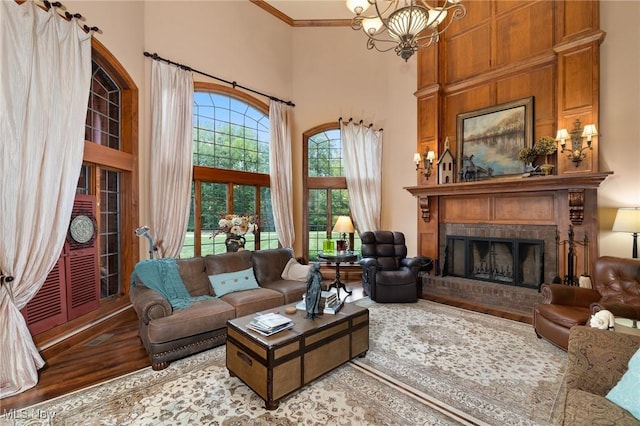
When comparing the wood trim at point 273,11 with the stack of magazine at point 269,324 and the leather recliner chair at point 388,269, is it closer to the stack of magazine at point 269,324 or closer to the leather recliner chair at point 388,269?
the leather recliner chair at point 388,269

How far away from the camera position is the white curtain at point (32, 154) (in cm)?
233

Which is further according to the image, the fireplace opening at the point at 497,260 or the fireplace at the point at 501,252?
the fireplace opening at the point at 497,260

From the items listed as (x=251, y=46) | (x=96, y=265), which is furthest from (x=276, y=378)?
(x=251, y=46)

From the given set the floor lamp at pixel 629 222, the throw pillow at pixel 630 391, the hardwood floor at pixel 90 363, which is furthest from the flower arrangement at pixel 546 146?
the hardwood floor at pixel 90 363

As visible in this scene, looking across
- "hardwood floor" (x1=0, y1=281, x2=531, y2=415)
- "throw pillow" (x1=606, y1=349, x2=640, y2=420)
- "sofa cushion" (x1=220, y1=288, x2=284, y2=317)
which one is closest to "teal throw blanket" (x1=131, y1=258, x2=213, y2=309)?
"sofa cushion" (x1=220, y1=288, x2=284, y2=317)

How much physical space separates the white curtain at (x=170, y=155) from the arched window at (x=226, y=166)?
34 centimetres

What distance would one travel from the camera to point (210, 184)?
4836mm

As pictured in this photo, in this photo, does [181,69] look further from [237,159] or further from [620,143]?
[620,143]

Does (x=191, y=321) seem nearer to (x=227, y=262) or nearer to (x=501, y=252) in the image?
(x=227, y=262)

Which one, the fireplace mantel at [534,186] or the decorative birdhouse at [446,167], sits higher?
the decorative birdhouse at [446,167]

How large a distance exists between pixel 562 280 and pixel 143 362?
528cm

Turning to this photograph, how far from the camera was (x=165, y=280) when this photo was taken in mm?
3248

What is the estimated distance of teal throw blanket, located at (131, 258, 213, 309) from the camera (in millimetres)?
3135

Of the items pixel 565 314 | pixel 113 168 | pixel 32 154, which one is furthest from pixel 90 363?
pixel 565 314
